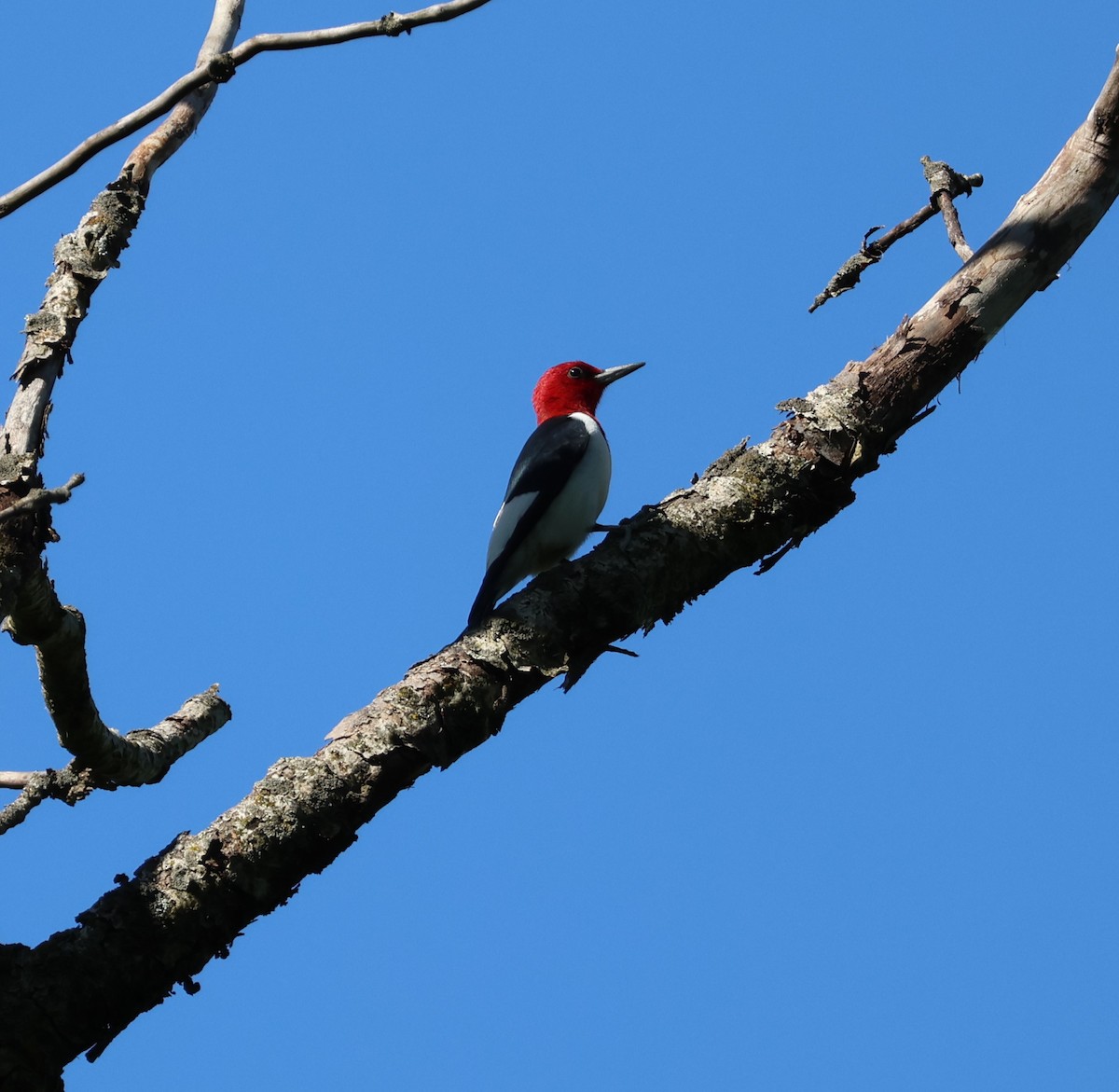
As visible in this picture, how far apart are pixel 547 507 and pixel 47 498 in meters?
3.08

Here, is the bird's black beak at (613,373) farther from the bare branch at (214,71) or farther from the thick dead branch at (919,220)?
the bare branch at (214,71)

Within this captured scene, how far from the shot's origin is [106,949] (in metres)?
3.23

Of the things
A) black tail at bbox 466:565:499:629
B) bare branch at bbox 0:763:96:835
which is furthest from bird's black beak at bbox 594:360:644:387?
bare branch at bbox 0:763:96:835

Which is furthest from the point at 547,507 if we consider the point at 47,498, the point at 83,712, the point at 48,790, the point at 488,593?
the point at 47,498

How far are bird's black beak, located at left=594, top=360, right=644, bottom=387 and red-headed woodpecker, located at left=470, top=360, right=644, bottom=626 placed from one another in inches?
44.4

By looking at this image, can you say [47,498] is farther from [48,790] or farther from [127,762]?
[127,762]

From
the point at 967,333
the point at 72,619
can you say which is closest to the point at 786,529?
the point at 967,333

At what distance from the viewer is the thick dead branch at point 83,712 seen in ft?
11.5

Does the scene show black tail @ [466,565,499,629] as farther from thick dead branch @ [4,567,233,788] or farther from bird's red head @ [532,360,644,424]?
bird's red head @ [532,360,644,424]

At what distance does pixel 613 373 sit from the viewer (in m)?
7.52

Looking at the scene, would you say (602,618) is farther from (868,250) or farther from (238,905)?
(868,250)

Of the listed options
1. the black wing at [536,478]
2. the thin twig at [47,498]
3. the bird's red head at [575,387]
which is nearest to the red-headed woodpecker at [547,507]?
the black wing at [536,478]

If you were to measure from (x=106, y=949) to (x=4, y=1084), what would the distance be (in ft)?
1.22

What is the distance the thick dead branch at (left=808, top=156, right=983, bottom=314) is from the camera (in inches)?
189
